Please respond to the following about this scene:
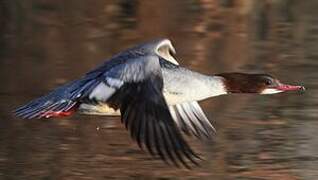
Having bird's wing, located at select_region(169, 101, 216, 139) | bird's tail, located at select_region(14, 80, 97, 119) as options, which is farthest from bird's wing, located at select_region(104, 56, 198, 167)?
bird's wing, located at select_region(169, 101, 216, 139)

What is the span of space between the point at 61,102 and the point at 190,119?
0.93m

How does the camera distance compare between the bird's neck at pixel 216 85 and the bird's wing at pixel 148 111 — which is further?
the bird's neck at pixel 216 85

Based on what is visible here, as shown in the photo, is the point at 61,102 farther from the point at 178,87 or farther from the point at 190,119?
the point at 190,119

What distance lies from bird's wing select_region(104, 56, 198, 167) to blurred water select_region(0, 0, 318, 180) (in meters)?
1.96

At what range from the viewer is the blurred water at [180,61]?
24.4 ft

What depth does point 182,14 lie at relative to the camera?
29.8 feet

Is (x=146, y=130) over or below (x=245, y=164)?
over

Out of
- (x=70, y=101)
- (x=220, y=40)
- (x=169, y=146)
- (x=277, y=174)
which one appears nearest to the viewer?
(x=169, y=146)

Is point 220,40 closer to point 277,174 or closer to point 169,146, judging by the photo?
point 277,174

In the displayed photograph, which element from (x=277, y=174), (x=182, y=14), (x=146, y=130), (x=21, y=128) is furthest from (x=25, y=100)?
(x=146, y=130)

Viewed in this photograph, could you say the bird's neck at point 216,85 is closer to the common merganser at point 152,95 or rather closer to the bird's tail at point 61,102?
the common merganser at point 152,95

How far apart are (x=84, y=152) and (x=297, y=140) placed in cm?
158

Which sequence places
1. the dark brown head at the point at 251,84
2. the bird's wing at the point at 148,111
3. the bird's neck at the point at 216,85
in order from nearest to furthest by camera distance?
the bird's wing at the point at 148,111 < the bird's neck at the point at 216,85 < the dark brown head at the point at 251,84

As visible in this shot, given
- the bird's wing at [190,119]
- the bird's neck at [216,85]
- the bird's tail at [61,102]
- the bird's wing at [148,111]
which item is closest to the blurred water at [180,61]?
the bird's wing at [190,119]
